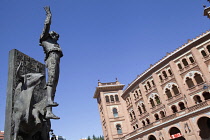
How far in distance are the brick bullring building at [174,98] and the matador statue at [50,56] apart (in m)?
24.9

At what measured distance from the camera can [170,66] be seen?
31141 mm

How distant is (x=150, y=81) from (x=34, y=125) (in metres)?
31.9

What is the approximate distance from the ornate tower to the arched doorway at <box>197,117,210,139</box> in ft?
57.2

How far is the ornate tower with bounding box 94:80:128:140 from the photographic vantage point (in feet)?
131

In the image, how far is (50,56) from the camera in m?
4.14

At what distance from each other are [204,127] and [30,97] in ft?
92.5

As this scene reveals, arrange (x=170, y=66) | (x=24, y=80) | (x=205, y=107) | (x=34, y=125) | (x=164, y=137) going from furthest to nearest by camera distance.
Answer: (x=170, y=66) < (x=164, y=137) < (x=205, y=107) < (x=24, y=80) < (x=34, y=125)

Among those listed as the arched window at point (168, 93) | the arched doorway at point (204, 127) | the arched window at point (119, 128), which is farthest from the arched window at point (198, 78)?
the arched window at point (119, 128)

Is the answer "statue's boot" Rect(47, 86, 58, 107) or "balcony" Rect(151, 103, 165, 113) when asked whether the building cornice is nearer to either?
"balcony" Rect(151, 103, 165, 113)

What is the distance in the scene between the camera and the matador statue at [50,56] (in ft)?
12.6

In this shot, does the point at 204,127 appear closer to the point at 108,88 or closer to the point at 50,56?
the point at 108,88

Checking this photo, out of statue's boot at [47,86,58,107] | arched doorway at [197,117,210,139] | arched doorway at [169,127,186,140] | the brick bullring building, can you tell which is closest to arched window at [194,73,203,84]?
the brick bullring building

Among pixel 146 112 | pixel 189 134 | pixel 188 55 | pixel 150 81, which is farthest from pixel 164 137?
pixel 188 55

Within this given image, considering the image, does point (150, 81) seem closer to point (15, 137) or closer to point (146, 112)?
point (146, 112)
